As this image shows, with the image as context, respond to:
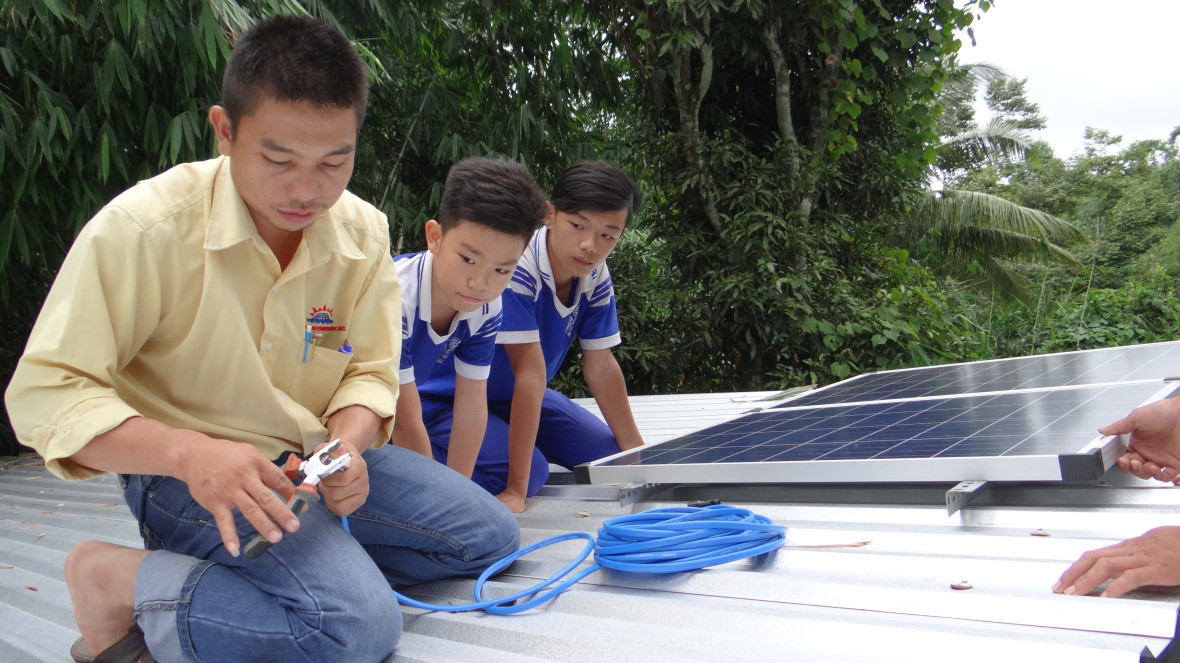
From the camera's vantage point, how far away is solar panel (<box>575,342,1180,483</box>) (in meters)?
1.96

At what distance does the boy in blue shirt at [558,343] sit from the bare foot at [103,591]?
124cm

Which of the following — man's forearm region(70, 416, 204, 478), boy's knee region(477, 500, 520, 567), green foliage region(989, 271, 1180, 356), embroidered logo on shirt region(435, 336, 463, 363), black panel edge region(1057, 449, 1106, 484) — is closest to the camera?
man's forearm region(70, 416, 204, 478)

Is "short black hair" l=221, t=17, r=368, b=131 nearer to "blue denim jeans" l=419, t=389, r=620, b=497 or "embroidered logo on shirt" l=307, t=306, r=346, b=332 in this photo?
"embroidered logo on shirt" l=307, t=306, r=346, b=332

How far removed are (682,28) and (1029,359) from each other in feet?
12.2

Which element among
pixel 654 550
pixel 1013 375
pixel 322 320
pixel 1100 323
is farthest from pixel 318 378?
pixel 1100 323

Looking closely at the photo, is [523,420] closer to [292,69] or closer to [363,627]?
[363,627]

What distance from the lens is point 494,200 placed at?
259cm

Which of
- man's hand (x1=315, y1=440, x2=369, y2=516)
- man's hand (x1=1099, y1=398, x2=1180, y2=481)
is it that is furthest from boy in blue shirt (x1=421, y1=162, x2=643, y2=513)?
man's hand (x1=1099, y1=398, x2=1180, y2=481)

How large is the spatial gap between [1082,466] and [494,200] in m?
1.68

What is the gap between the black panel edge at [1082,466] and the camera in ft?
5.78

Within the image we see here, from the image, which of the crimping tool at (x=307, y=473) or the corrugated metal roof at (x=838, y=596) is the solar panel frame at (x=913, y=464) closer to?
the corrugated metal roof at (x=838, y=596)

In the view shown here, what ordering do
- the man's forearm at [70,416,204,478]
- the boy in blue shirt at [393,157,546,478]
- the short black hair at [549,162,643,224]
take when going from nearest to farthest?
the man's forearm at [70,416,204,478] → the boy in blue shirt at [393,157,546,478] → the short black hair at [549,162,643,224]

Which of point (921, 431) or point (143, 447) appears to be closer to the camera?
point (143, 447)

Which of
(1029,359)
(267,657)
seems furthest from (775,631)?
(1029,359)
